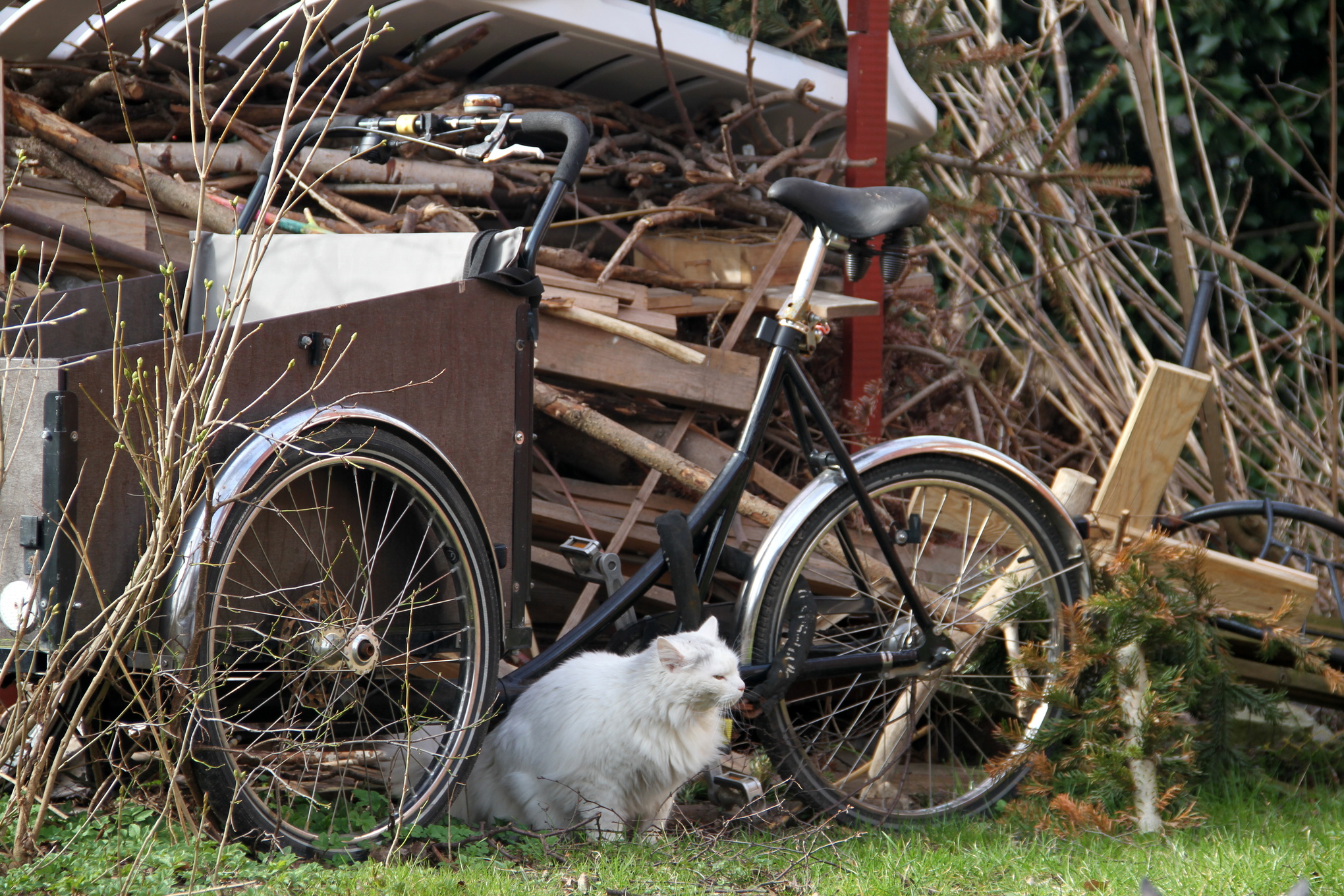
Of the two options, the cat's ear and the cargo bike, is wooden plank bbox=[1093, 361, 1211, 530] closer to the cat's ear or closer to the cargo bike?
the cargo bike

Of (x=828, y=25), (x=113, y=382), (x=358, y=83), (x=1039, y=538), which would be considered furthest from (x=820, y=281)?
(x=113, y=382)

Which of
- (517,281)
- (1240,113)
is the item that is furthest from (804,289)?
(1240,113)

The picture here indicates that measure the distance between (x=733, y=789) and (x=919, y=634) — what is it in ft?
2.05

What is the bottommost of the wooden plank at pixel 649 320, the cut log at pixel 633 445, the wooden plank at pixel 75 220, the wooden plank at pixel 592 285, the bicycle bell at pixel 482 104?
the cut log at pixel 633 445

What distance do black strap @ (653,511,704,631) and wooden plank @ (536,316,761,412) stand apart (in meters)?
0.65

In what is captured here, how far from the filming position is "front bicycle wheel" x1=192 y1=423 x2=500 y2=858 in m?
1.96

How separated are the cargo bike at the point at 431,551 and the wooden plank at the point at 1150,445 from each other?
220 millimetres

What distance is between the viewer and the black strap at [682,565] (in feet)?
8.58

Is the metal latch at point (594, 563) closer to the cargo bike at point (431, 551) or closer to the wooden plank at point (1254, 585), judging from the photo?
the cargo bike at point (431, 551)

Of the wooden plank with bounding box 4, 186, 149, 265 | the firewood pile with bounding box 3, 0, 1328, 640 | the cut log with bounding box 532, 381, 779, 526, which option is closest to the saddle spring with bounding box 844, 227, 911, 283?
the firewood pile with bounding box 3, 0, 1328, 640

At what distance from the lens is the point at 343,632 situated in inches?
82.5

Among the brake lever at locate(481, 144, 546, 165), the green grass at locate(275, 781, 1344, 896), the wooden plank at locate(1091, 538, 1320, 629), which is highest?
the brake lever at locate(481, 144, 546, 165)

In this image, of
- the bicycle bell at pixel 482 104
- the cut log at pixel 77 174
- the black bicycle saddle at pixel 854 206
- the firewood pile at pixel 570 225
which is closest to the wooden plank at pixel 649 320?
the firewood pile at pixel 570 225

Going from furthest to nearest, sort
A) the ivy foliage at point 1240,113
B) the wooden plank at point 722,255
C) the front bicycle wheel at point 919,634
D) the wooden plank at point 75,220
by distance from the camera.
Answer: the ivy foliage at point 1240,113, the wooden plank at point 722,255, the wooden plank at point 75,220, the front bicycle wheel at point 919,634
